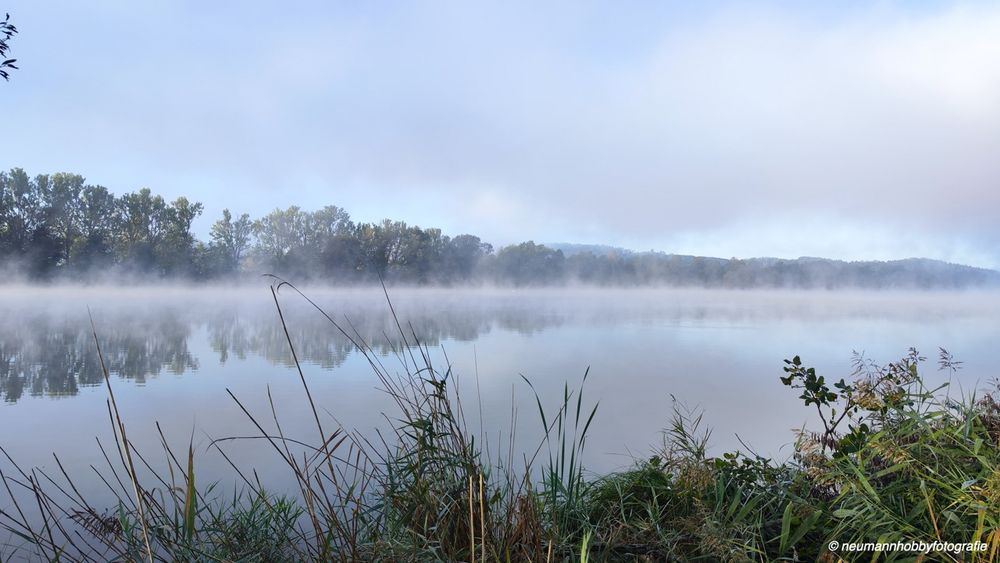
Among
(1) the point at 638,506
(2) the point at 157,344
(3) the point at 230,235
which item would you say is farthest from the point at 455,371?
(3) the point at 230,235

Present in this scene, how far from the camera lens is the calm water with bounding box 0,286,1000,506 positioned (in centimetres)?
345

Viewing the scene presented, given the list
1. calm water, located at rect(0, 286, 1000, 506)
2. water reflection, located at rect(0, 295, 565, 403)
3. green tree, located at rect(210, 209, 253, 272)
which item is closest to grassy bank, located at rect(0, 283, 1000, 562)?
calm water, located at rect(0, 286, 1000, 506)

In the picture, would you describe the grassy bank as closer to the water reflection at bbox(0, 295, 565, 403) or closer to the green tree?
the water reflection at bbox(0, 295, 565, 403)

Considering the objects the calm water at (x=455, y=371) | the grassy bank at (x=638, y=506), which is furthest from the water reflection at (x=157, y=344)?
the grassy bank at (x=638, y=506)

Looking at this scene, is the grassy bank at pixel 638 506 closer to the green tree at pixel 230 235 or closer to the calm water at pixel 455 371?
the calm water at pixel 455 371

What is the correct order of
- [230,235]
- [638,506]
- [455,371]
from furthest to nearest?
[230,235], [455,371], [638,506]

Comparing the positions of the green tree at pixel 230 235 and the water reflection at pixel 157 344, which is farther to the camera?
the green tree at pixel 230 235

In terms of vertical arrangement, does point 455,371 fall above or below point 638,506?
below

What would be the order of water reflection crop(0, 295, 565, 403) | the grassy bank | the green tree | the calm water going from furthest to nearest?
the green tree → water reflection crop(0, 295, 565, 403) → the calm water → the grassy bank

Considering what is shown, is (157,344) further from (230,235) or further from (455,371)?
(230,235)

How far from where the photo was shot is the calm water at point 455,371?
11.3ft

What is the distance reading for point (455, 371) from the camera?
218 inches

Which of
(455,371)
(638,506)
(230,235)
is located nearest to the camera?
(638,506)

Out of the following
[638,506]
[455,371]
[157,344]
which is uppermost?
[638,506]
